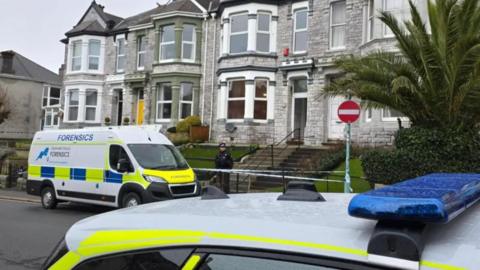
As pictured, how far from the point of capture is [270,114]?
24.3m

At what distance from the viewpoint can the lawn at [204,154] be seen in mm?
21106

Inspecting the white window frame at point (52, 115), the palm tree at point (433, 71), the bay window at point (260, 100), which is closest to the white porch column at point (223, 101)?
the bay window at point (260, 100)

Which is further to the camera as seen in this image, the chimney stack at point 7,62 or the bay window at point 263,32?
the chimney stack at point 7,62

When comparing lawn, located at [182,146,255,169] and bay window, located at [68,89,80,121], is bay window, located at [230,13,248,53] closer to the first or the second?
lawn, located at [182,146,255,169]

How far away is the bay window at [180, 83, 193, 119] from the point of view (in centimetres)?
2805

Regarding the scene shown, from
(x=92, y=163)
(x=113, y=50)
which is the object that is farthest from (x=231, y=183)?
(x=113, y=50)

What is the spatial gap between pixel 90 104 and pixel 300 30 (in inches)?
648

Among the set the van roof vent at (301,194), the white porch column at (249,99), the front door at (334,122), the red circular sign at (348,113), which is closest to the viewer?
the van roof vent at (301,194)

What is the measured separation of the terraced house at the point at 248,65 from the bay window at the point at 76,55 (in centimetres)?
262

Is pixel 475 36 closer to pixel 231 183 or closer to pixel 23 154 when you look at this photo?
pixel 231 183

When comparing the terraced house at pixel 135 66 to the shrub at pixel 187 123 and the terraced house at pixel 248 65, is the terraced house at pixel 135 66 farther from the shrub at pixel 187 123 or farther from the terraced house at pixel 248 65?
the shrub at pixel 187 123

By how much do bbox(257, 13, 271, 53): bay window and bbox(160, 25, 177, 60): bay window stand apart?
5727 millimetres

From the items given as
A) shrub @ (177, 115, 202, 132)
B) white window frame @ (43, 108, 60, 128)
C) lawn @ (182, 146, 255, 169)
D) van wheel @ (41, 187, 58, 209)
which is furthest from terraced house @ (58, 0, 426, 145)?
van wheel @ (41, 187, 58, 209)

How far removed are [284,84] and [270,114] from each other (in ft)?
5.43
